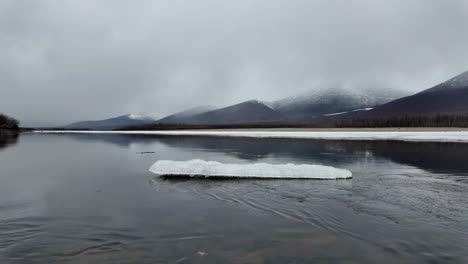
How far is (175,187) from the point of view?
44.5ft

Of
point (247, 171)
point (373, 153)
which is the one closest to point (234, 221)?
point (247, 171)

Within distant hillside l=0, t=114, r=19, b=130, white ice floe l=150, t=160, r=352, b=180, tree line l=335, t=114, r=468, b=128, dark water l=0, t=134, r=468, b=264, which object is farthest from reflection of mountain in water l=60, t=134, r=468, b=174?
distant hillside l=0, t=114, r=19, b=130

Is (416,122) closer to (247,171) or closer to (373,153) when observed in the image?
(373,153)

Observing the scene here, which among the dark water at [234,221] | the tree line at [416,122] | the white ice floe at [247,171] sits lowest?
the dark water at [234,221]

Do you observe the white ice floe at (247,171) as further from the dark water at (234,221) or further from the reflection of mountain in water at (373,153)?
the reflection of mountain in water at (373,153)

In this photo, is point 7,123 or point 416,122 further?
point 7,123

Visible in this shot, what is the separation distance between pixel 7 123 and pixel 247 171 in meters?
154

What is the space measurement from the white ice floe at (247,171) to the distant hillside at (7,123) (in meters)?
147

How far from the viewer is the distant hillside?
12962 centimetres

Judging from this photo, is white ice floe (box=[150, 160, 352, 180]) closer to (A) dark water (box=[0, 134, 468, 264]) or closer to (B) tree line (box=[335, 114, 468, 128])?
(A) dark water (box=[0, 134, 468, 264])

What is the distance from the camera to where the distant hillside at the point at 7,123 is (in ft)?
425

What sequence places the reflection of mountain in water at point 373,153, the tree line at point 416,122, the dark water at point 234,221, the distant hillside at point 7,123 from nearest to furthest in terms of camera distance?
the dark water at point 234,221, the reflection of mountain in water at point 373,153, the tree line at point 416,122, the distant hillside at point 7,123

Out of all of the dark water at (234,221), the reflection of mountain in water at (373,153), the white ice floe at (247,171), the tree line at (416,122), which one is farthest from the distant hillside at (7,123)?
the white ice floe at (247,171)

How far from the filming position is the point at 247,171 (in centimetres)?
1562
